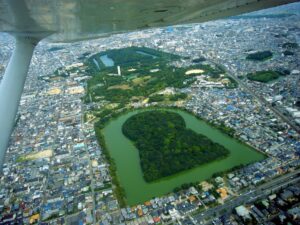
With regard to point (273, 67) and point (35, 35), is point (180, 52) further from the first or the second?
point (35, 35)

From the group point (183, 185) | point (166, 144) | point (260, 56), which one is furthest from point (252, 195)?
point (260, 56)

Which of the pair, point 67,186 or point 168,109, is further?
point 168,109

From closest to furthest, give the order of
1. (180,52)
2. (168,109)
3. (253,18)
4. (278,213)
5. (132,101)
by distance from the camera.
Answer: (278,213) → (168,109) → (132,101) → (180,52) → (253,18)

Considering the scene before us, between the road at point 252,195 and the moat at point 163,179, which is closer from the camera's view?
the road at point 252,195

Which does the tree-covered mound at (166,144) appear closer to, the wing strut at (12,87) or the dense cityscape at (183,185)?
the dense cityscape at (183,185)

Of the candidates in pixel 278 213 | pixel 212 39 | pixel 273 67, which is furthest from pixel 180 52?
pixel 278 213

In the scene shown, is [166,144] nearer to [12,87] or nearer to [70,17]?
[12,87]

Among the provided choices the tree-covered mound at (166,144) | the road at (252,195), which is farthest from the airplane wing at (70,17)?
the tree-covered mound at (166,144)
